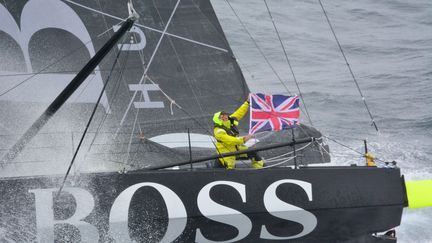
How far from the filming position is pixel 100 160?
817cm

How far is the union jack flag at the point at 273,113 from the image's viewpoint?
25.4ft

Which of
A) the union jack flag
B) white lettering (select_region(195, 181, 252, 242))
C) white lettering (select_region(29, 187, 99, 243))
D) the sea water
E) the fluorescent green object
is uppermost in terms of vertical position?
the union jack flag

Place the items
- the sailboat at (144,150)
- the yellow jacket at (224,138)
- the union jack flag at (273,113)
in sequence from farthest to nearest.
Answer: the yellow jacket at (224,138) < the union jack flag at (273,113) < the sailboat at (144,150)

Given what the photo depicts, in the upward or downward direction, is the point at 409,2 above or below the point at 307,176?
below

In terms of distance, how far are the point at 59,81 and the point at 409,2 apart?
1264cm

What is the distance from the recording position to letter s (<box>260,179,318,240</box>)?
7375 mm

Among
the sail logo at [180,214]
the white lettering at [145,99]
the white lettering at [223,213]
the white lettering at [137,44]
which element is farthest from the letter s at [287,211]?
the white lettering at [137,44]

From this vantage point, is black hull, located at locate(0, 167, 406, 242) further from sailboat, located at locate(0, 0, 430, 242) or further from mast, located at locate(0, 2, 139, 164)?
mast, located at locate(0, 2, 139, 164)

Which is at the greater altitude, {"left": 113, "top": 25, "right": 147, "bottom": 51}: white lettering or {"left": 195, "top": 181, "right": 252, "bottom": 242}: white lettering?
{"left": 113, "top": 25, "right": 147, "bottom": 51}: white lettering

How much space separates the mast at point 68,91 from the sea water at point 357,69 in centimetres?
352

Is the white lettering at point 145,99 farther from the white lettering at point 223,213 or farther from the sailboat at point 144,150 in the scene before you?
the white lettering at point 223,213

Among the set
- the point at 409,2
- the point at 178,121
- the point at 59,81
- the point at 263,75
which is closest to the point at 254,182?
the point at 178,121

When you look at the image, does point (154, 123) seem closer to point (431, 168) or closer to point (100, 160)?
point (100, 160)

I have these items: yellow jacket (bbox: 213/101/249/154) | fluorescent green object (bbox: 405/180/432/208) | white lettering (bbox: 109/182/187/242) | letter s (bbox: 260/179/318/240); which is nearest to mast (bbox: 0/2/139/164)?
white lettering (bbox: 109/182/187/242)
